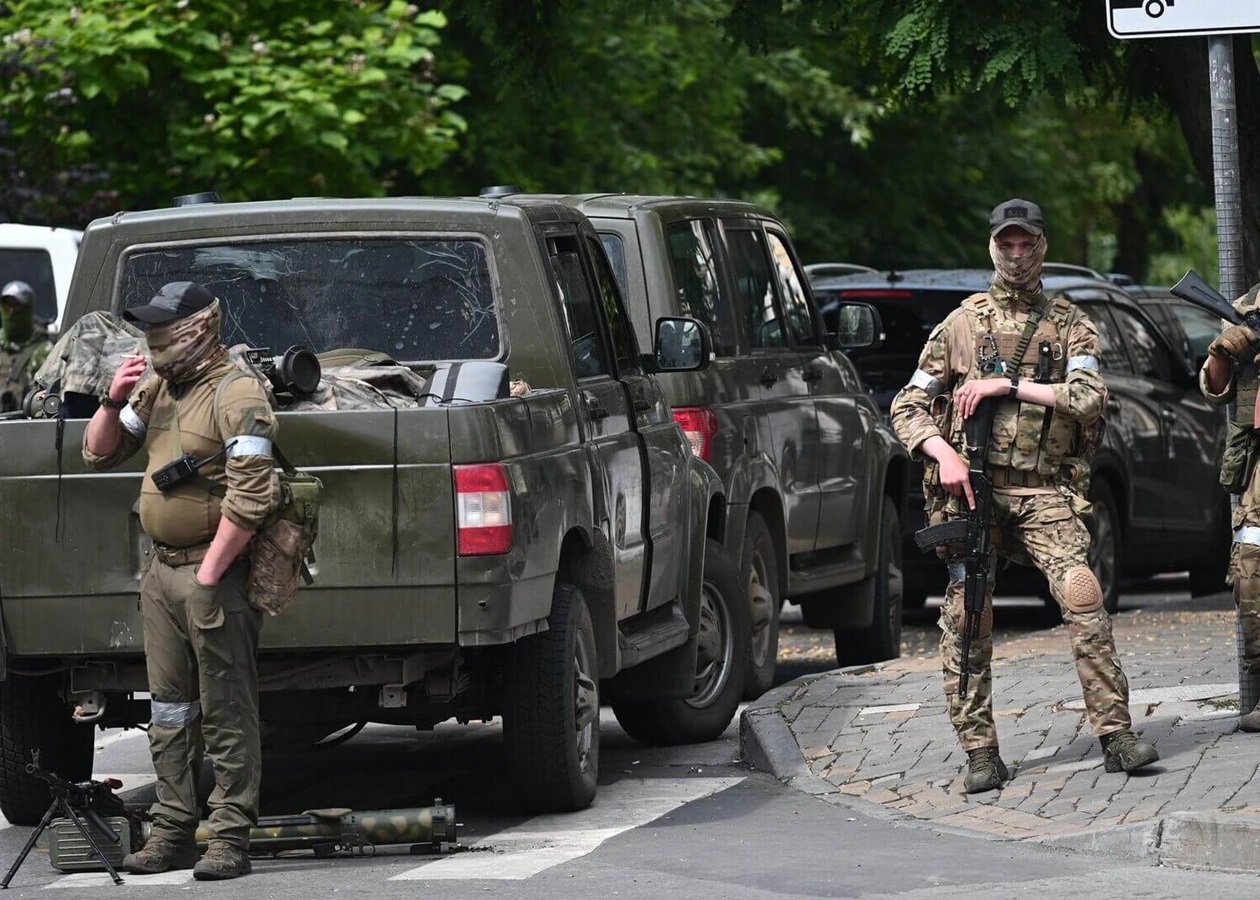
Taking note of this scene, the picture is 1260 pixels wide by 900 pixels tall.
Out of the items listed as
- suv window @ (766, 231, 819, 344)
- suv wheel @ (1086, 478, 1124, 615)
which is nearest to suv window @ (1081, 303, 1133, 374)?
suv wheel @ (1086, 478, 1124, 615)

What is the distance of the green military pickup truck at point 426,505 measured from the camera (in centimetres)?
713

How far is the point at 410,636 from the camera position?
7.15 m

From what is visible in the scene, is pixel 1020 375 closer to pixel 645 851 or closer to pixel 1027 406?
pixel 1027 406

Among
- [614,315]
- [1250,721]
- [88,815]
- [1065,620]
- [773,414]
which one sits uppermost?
[614,315]

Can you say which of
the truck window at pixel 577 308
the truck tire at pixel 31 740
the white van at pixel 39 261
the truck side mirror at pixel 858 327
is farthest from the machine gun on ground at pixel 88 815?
the white van at pixel 39 261

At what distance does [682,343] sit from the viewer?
9.26 m

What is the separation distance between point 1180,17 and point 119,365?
12.0ft

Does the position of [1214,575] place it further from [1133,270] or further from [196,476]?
[1133,270]

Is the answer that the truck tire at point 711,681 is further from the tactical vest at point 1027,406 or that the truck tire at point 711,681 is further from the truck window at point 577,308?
the tactical vest at point 1027,406

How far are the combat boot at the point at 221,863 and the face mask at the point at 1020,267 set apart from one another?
114 inches

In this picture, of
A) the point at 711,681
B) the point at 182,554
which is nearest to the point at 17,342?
the point at 711,681

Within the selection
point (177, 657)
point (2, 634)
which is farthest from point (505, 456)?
point (2, 634)

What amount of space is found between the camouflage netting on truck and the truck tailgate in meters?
0.22

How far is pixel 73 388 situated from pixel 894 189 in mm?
23358
